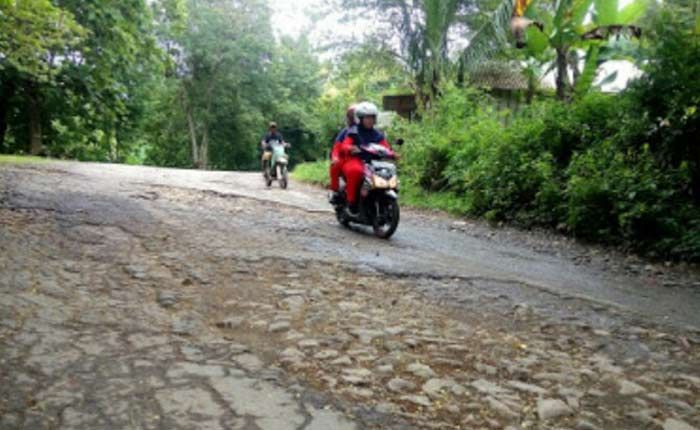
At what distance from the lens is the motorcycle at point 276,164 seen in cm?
1462

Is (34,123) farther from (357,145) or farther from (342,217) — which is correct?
(357,145)

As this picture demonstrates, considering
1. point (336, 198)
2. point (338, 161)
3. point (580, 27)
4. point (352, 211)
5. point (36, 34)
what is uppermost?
point (580, 27)

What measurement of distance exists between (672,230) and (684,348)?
12.4ft

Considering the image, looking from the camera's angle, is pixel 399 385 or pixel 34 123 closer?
pixel 399 385

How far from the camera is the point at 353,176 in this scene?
8172 mm

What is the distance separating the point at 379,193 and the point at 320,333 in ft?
14.2

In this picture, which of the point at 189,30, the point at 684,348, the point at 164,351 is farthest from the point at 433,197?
the point at 189,30

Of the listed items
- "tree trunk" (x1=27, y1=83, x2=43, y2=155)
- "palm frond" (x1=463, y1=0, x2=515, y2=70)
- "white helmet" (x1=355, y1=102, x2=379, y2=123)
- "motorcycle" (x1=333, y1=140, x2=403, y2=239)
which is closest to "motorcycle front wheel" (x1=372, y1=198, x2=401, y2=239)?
"motorcycle" (x1=333, y1=140, x2=403, y2=239)

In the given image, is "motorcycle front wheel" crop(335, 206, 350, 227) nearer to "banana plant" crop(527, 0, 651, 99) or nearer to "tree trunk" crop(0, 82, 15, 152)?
"banana plant" crop(527, 0, 651, 99)

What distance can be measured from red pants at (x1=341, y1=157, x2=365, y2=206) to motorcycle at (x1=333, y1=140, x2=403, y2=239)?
0.07 meters

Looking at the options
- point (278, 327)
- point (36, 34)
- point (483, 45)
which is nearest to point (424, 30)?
point (483, 45)

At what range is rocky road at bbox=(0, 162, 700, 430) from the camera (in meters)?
2.78

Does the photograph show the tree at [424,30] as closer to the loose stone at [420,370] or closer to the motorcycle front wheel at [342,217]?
the motorcycle front wheel at [342,217]

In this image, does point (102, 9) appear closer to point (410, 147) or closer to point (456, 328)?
point (410, 147)
